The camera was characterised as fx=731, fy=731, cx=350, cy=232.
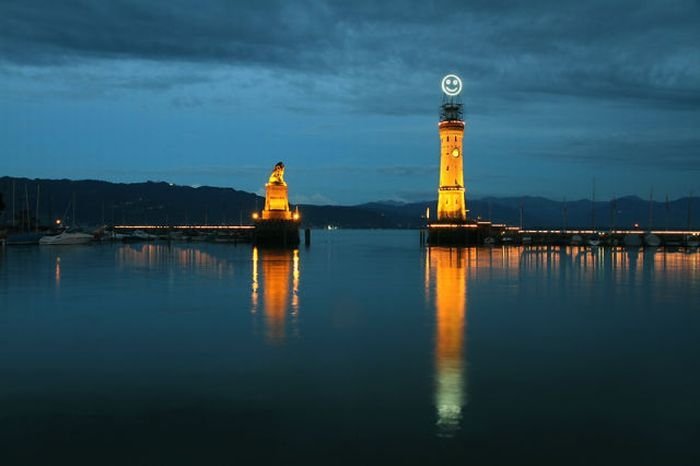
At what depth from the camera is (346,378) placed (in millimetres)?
17094

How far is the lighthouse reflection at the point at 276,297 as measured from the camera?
2462 cm

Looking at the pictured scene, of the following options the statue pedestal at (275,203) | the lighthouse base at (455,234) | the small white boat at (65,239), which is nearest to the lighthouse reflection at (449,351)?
the statue pedestal at (275,203)

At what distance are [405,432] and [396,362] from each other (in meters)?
6.06

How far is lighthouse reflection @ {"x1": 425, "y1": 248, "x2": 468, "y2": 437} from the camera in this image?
14.1 m

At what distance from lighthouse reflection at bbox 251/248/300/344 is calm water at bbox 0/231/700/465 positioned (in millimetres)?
251

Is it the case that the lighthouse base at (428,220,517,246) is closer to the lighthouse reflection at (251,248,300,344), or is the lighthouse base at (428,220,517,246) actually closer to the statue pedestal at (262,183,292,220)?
the statue pedestal at (262,183,292,220)

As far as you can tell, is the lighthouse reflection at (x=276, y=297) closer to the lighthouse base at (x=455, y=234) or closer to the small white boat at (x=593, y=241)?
the lighthouse base at (x=455, y=234)

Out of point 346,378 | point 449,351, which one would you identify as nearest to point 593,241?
point 449,351

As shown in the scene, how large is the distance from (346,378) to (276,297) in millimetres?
17549

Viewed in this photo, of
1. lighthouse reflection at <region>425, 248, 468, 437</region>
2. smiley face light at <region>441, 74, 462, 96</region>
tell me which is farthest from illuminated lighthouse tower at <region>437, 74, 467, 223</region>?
lighthouse reflection at <region>425, 248, 468, 437</region>

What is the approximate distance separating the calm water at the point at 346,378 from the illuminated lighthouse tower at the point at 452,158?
68.1m

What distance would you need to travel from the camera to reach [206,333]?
76.7ft

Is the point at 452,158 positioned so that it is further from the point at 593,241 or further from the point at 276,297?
the point at 276,297

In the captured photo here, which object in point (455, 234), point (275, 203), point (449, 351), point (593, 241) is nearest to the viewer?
point (449, 351)
